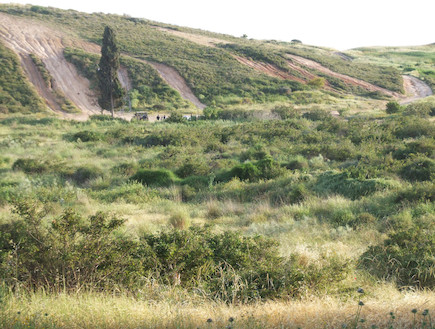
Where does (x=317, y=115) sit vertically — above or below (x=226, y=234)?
below

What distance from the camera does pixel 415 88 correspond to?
58000mm

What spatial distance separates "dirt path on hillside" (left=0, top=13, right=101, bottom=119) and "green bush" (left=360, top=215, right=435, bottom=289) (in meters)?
33.8

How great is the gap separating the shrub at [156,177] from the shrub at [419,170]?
7.09 metres

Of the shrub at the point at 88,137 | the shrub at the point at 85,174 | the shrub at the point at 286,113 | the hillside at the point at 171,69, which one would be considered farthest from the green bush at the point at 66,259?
the hillside at the point at 171,69

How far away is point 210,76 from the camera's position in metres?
49.4

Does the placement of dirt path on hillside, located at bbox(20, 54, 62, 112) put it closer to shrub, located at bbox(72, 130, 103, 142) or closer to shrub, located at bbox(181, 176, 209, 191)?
shrub, located at bbox(72, 130, 103, 142)

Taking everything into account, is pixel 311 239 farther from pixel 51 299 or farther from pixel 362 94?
pixel 362 94

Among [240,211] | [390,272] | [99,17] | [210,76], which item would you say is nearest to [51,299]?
[390,272]

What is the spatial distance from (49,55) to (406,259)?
50.7m

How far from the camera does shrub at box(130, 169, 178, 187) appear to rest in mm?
12383

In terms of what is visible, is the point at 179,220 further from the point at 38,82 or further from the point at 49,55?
the point at 49,55

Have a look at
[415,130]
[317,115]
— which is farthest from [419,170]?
[317,115]

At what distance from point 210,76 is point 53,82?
1931 cm

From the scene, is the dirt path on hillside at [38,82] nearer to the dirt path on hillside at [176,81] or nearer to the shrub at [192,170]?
the dirt path on hillside at [176,81]
